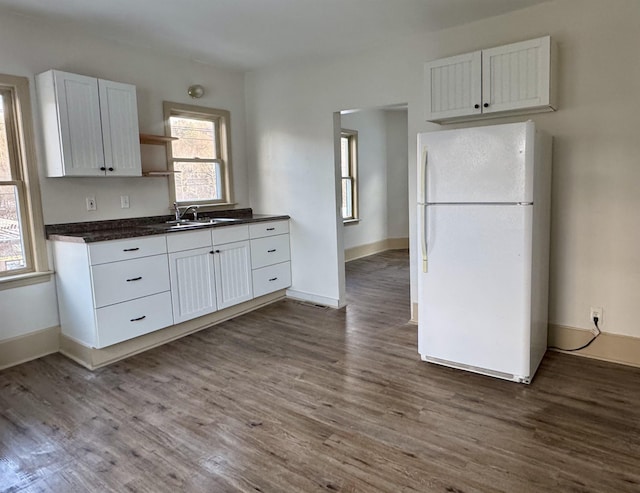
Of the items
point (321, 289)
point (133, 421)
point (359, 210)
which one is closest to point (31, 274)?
point (133, 421)

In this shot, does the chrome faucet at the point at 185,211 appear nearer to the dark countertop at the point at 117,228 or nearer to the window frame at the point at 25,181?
the dark countertop at the point at 117,228

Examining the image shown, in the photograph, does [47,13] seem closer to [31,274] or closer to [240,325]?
[31,274]

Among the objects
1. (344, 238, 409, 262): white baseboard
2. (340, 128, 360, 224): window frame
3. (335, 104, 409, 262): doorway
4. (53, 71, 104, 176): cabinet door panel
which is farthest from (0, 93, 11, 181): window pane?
(344, 238, 409, 262): white baseboard

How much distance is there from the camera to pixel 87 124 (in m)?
3.16

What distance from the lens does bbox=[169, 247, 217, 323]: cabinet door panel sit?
3.49 meters

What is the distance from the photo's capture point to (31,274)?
318 cm

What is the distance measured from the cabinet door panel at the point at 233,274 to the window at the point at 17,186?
1.36 m

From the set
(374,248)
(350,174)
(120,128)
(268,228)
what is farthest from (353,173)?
(120,128)

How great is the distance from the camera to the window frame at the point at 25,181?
10.0 feet

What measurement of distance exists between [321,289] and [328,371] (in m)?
1.60

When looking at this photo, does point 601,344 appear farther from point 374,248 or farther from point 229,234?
point 374,248

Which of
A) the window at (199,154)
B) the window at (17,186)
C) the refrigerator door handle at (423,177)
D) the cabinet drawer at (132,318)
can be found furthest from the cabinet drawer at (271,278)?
the refrigerator door handle at (423,177)

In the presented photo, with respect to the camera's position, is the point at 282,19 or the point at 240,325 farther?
the point at 240,325

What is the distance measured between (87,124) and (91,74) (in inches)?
21.7
